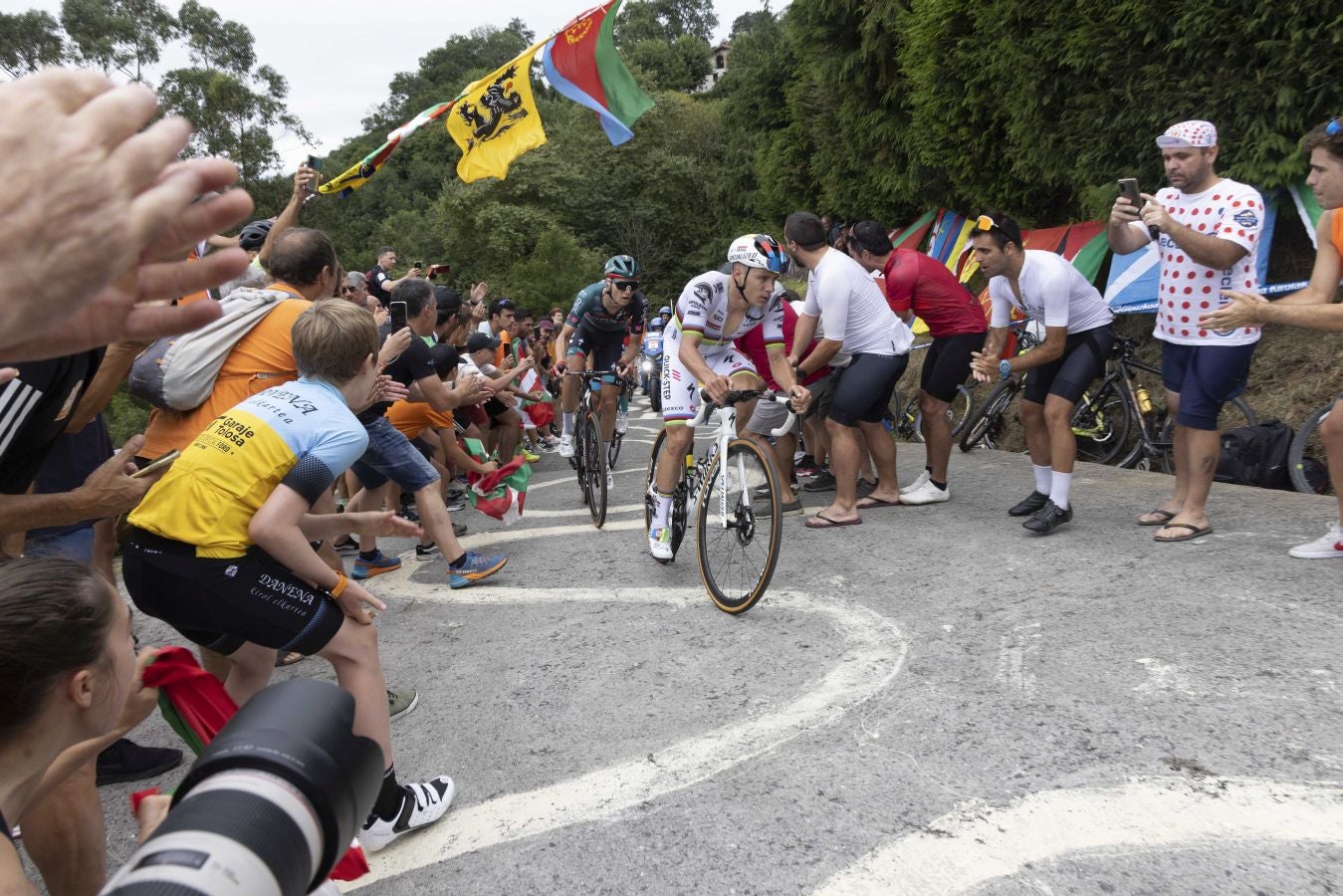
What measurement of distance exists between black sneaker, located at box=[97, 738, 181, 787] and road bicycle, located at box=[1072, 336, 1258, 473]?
7.15m

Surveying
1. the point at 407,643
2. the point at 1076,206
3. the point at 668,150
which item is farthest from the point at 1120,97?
the point at 668,150

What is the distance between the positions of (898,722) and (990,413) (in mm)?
6563

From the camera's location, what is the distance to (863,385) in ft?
20.8

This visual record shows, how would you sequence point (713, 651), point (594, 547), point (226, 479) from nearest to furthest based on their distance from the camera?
1. point (226, 479)
2. point (713, 651)
3. point (594, 547)

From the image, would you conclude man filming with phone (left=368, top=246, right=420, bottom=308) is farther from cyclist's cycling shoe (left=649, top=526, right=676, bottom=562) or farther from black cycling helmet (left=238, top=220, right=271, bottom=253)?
cyclist's cycling shoe (left=649, top=526, right=676, bottom=562)

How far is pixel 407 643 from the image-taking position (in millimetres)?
4691

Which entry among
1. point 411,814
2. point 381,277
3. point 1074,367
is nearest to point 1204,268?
point 1074,367

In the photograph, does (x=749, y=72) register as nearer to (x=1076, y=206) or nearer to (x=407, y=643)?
(x=1076, y=206)

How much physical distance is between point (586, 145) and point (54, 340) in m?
50.8

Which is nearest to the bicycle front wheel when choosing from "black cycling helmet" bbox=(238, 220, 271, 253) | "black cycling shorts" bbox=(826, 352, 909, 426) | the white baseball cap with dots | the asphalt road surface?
the asphalt road surface

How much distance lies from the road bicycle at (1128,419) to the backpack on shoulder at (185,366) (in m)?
6.76

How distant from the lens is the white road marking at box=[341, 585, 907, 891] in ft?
9.26

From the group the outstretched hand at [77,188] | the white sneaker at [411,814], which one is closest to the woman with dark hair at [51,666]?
the outstretched hand at [77,188]

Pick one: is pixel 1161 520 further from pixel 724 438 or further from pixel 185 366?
pixel 185 366
